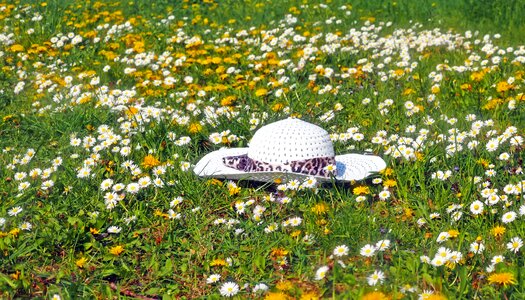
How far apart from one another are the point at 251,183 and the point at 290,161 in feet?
1.10

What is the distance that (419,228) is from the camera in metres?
3.73

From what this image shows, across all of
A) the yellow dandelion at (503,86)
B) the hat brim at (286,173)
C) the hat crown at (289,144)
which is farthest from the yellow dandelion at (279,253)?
the yellow dandelion at (503,86)

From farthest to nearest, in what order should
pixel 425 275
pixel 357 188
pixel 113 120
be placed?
1. pixel 113 120
2. pixel 357 188
3. pixel 425 275

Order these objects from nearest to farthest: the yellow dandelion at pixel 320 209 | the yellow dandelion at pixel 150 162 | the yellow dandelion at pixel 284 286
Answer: the yellow dandelion at pixel 284 286, the yellow dandelion at pixel 320 209, the yellow dandelion at pixel 150 162

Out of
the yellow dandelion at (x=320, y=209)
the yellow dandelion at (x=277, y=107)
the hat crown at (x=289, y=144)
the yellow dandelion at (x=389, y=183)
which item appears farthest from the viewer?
the yellow dandelion at (x=277, y=107)

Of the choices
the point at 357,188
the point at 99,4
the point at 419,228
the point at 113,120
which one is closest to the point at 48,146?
the point at 113,120

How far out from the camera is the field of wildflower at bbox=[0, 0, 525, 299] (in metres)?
3.35

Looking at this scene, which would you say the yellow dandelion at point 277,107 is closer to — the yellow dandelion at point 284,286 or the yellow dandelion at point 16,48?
the yellow dandelion at point 284,286

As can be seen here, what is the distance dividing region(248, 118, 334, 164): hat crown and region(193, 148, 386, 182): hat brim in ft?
0.33

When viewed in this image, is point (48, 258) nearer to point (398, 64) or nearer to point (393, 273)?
point (393, 273)

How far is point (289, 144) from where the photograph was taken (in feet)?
13.8

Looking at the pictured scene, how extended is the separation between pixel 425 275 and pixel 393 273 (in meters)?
0.14

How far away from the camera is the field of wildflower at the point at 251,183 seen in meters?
3.35

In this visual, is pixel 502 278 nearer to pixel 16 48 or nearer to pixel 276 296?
pixel 276 296
